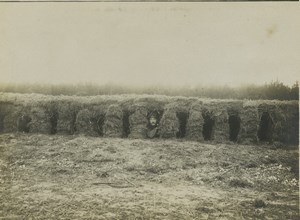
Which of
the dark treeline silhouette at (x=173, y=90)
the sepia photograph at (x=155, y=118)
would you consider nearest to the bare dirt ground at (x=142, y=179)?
the sepia photograph at (x=155, y=118)

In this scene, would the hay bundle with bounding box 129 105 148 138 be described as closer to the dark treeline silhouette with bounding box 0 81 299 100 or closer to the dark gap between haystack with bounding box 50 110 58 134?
the dark treeline silhouette with bounding box 0 81 299 100

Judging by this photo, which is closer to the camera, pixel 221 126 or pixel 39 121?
pixel 221 126

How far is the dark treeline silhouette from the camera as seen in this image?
29.0 ft

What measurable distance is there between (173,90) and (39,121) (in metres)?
3.31

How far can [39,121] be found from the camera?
898 centimetres

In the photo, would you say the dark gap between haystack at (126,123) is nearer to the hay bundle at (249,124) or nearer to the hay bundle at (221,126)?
the hay bundle at (221,126)

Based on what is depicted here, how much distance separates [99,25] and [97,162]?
245 centimetres

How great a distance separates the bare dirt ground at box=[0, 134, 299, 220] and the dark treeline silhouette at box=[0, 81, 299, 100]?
1491 millimetres

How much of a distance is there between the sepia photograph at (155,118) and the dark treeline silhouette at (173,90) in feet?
0.13

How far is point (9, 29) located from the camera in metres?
6.11

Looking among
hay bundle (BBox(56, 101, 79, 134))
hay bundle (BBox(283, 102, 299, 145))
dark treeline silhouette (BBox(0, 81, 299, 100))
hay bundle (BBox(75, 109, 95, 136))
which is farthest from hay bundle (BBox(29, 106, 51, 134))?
hay bundle (BBox(283, 102, 299, 145))

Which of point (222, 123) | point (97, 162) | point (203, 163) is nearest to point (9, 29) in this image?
point (97, 162)

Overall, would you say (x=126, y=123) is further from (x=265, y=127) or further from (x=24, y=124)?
(x=265, y=127)

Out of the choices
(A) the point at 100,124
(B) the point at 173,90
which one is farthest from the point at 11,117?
(B) the point at 173,90
